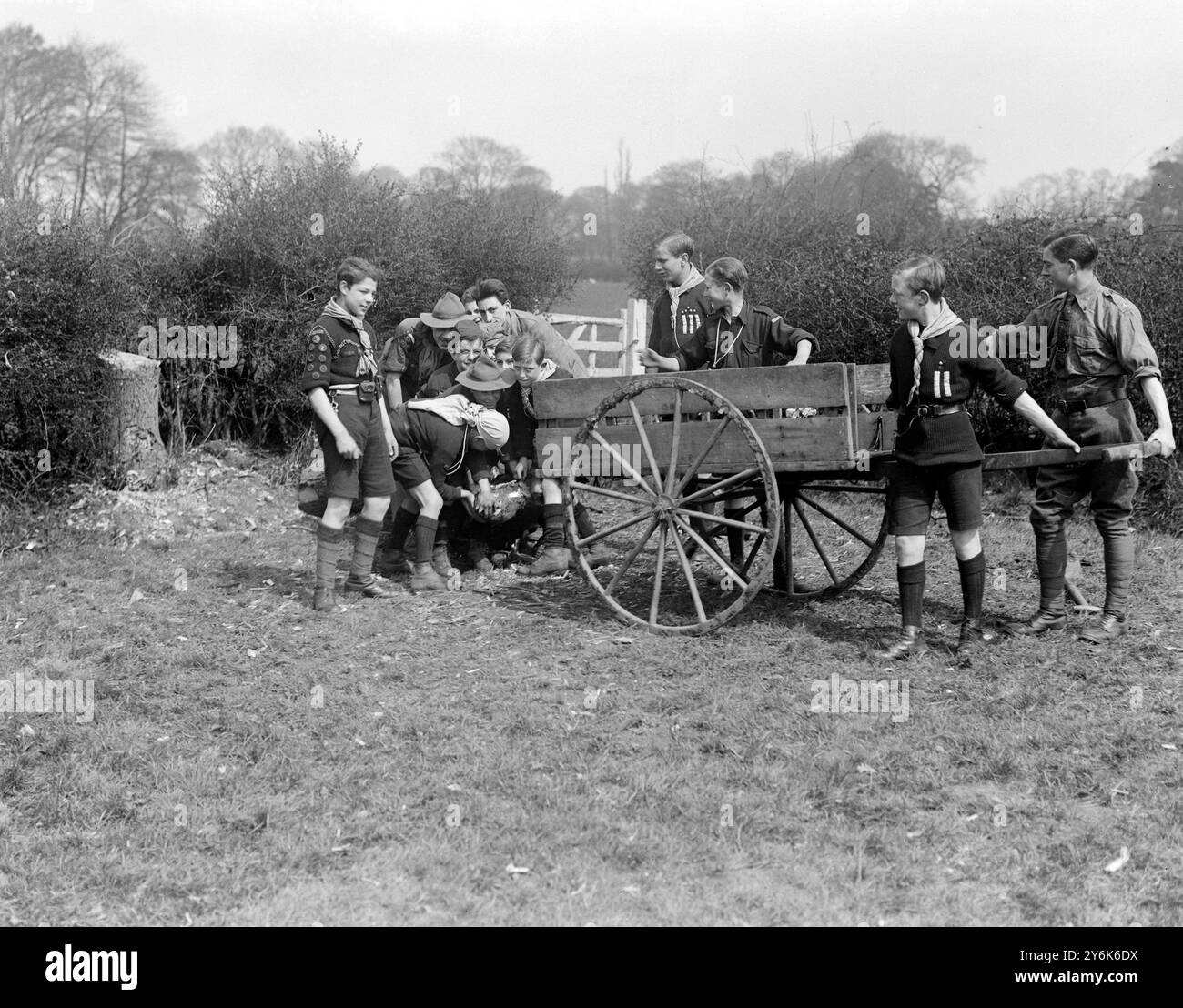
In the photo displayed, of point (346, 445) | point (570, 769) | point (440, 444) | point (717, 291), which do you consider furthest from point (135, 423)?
point (570, 769)

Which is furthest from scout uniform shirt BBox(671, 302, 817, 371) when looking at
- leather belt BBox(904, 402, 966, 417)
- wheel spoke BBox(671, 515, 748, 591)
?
leather belt BBox(904, 402, 966, 417)

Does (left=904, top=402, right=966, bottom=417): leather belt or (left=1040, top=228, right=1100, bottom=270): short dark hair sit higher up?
(left=1040, top=228, right=1100, bottom=270): short dark hair

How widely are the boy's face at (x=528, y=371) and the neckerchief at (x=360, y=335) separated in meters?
1.27

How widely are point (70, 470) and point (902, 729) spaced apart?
682 cm

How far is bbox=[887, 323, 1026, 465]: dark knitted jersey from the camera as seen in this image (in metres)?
5.50

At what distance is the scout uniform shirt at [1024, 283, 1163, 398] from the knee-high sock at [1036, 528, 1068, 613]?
73 cm

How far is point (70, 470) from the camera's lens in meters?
9.02

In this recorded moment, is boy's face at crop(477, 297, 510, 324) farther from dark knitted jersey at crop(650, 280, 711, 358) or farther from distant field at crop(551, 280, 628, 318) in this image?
distant field at crop(551, 280, 628, 318)

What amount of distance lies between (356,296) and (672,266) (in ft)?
6.15

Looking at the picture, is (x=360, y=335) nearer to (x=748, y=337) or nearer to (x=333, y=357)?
(x=333, y=357)

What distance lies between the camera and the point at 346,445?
648 centimetres

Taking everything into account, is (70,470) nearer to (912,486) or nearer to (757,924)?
(912,486)

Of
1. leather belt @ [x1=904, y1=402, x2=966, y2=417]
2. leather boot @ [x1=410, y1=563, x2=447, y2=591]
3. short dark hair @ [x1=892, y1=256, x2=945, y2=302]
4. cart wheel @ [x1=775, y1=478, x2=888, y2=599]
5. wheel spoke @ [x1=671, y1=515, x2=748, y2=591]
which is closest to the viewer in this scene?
short dark hair @ [x1=892, y1=256, x2=945, y2=302]
